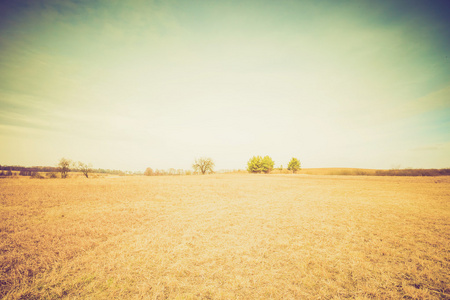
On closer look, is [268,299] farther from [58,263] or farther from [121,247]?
[58,263]

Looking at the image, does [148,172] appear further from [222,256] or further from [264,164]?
[222,256]

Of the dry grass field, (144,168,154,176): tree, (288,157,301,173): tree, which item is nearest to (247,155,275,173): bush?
(288,157,301,173): tree

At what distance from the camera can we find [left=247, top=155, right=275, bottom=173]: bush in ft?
296

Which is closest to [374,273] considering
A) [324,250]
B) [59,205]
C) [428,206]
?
[324,250]

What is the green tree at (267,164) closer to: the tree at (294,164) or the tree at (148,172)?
the tree at (294,164)

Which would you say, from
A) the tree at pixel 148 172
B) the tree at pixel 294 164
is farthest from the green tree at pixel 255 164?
the tree at pixel 148 172

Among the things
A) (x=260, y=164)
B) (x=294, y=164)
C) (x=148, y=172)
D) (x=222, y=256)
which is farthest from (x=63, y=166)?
(x=294, y=164)

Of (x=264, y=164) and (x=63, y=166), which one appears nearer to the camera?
(x=63, y=166)

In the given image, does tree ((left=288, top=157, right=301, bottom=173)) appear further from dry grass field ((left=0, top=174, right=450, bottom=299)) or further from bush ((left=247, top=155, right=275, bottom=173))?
dry grass field ((left=0, top=174, right=450, bottom=299))

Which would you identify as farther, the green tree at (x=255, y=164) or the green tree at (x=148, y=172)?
the green tree at (x=255, y=164)

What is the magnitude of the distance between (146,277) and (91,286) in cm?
147

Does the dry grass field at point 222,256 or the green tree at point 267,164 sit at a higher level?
the green tree at point 267,164

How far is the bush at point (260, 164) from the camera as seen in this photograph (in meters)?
90.2

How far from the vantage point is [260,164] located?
298 feet
